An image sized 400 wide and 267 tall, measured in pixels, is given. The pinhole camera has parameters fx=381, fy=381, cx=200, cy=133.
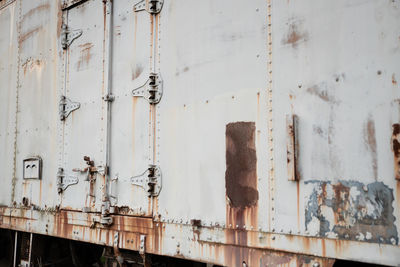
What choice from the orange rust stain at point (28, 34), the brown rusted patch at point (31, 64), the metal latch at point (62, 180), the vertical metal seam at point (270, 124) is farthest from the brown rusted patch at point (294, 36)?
the orange rust stain at point (28, 34)

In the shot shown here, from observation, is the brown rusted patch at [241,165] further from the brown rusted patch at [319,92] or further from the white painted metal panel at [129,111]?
the white painted metal panel at [129,111]

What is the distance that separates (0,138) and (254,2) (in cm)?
402

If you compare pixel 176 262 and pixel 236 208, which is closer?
pixel 236 208

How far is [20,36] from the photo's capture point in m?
4.95

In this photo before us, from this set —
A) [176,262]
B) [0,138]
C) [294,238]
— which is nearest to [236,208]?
[294,238]

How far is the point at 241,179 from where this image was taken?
8.89ft

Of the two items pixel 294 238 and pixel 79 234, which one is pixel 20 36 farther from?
pixel 294 238

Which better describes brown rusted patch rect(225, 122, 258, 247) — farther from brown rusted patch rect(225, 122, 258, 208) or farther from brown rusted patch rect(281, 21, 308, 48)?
brown rusted patch rect(281, 21, 308, 48)

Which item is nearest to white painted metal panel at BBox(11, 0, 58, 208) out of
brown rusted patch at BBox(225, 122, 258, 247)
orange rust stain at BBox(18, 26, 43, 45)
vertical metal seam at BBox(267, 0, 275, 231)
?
orange rust stain at BBox(18, 26, 43, 45)

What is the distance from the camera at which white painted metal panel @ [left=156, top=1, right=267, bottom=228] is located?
270cm

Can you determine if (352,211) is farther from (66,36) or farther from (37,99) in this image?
(37,99)

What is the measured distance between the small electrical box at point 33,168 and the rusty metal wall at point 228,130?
7cm

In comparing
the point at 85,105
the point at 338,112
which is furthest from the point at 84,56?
the point at 338,112

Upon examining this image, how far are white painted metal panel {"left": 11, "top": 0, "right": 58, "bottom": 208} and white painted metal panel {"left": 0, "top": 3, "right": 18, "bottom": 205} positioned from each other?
0.15 metres
